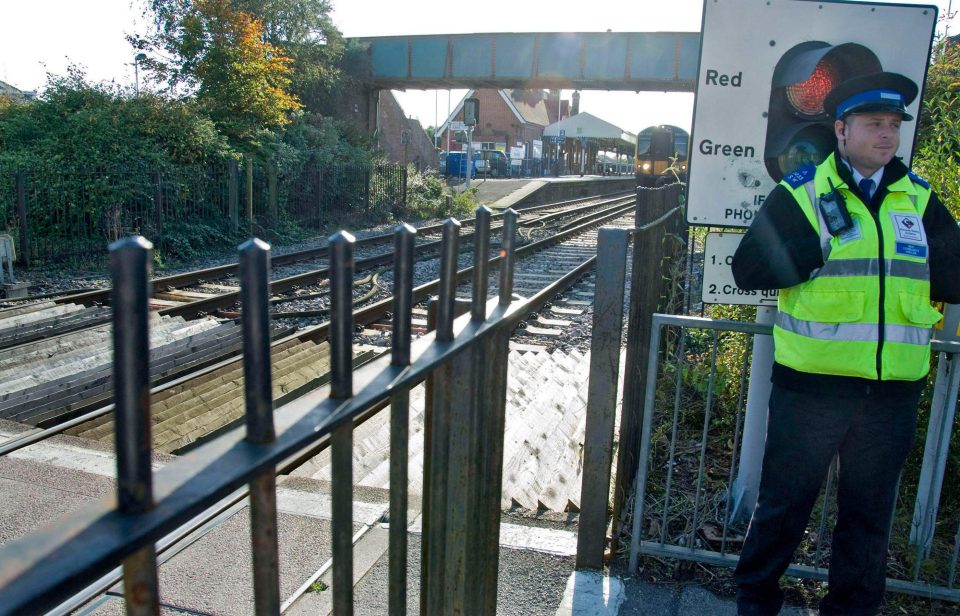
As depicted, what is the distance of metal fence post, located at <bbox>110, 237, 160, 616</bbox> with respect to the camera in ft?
2.41

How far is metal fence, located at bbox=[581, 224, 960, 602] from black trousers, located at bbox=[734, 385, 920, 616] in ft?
1.19

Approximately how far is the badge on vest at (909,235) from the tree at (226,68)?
18472mm

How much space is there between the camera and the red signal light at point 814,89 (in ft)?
10.3

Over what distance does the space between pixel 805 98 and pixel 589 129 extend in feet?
217

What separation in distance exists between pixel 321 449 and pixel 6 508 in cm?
175

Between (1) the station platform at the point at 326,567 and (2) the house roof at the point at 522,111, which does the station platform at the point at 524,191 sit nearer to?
(1) the station platform at the point at 326,567

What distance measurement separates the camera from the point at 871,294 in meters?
2.42

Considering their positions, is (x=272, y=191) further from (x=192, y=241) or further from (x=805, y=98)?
(x=805, y=98)

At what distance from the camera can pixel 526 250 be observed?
1552 centimetres

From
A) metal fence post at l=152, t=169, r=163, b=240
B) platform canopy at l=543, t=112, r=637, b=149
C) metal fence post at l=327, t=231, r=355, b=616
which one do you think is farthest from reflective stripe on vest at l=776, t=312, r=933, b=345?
platform canopy at l=543, t=112, r=637, b=149

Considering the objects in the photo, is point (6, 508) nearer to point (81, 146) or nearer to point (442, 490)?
point (442, 490)

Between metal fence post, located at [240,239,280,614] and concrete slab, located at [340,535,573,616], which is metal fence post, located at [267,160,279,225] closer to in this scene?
concrete slab, located at [340,535,573,616]

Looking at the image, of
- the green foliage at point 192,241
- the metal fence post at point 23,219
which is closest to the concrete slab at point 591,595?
the metal fence post at point 23,219

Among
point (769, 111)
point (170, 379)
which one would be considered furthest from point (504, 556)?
point (170, 379)
